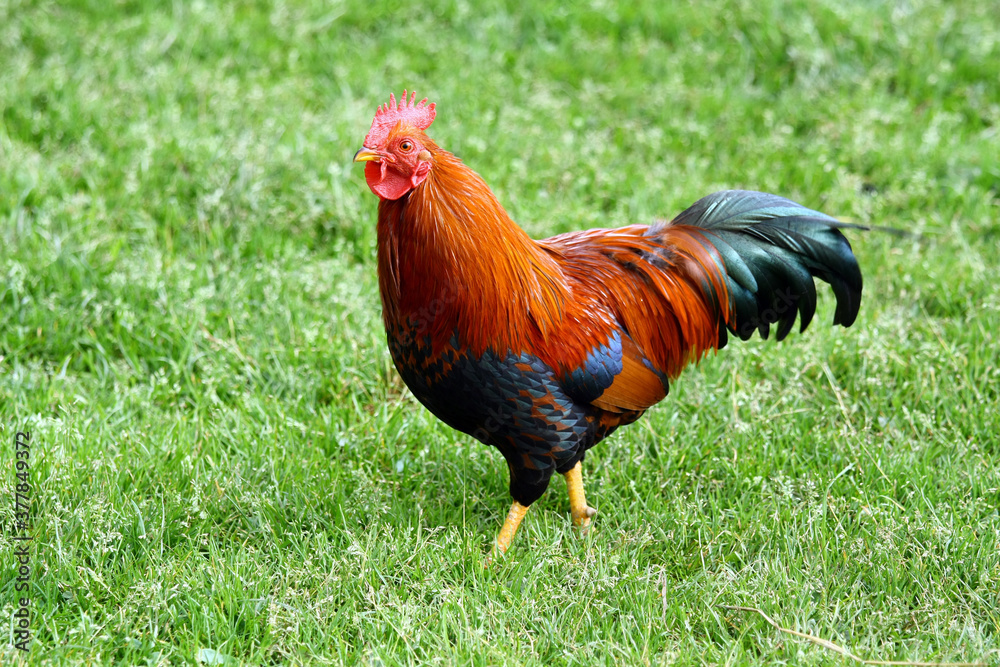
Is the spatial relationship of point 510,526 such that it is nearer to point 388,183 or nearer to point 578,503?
point 578,503

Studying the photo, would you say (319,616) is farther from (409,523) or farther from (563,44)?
(563,44)

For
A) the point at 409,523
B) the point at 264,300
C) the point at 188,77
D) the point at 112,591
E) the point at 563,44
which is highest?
the point at 563,44

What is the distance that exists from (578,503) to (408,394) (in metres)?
1.07

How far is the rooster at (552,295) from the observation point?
2842 millimetres

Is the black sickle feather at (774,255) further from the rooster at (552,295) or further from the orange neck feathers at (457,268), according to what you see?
the orange neck feathers at (457,268)

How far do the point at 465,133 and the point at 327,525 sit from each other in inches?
127

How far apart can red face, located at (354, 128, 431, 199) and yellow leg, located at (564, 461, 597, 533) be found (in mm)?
1329

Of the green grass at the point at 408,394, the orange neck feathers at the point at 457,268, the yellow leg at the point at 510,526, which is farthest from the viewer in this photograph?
the yellow leg at the point at 510,526

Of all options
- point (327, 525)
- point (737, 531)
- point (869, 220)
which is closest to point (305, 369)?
point (327, 525)

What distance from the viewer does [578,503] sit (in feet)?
11.5

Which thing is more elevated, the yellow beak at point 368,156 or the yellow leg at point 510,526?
the yellow beak at point 368,156

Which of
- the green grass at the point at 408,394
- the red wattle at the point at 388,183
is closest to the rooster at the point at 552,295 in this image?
the red wattle at the point at 388,183

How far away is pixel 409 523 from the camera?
11.3 feet
